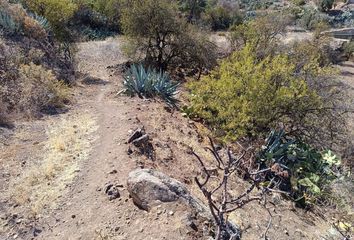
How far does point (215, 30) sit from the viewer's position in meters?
29.0

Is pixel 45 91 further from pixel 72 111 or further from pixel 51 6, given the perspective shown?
pixel 51 6

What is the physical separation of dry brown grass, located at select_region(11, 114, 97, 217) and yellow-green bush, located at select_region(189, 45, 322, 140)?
11.2 feet

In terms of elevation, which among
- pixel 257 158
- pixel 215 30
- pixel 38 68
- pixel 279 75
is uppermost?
pixel 279 75

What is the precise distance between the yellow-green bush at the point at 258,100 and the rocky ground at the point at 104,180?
95 centimetres

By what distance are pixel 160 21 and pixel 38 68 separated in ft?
18.7

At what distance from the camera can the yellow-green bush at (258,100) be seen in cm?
912

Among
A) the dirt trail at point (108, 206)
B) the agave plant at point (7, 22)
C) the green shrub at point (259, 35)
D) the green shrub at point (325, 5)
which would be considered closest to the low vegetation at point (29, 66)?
the agave plant at point (7, 22)

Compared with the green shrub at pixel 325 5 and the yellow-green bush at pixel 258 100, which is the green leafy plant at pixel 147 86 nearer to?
the yellow-green bush at pixel 258 100

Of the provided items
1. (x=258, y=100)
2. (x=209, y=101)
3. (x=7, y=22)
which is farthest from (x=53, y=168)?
(x=7, y=22)

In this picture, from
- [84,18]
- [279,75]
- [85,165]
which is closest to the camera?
[85,165]

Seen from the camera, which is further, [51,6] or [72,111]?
[51,6]

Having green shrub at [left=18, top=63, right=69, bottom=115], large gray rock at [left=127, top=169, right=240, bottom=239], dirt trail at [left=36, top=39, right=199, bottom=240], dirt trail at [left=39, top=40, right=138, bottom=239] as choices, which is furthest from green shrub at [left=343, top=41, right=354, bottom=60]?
large gray rock at [left=127, top=169, right=240, bottom=239]

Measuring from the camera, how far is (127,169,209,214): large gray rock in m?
5.11

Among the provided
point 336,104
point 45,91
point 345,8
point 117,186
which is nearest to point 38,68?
point 45,91
